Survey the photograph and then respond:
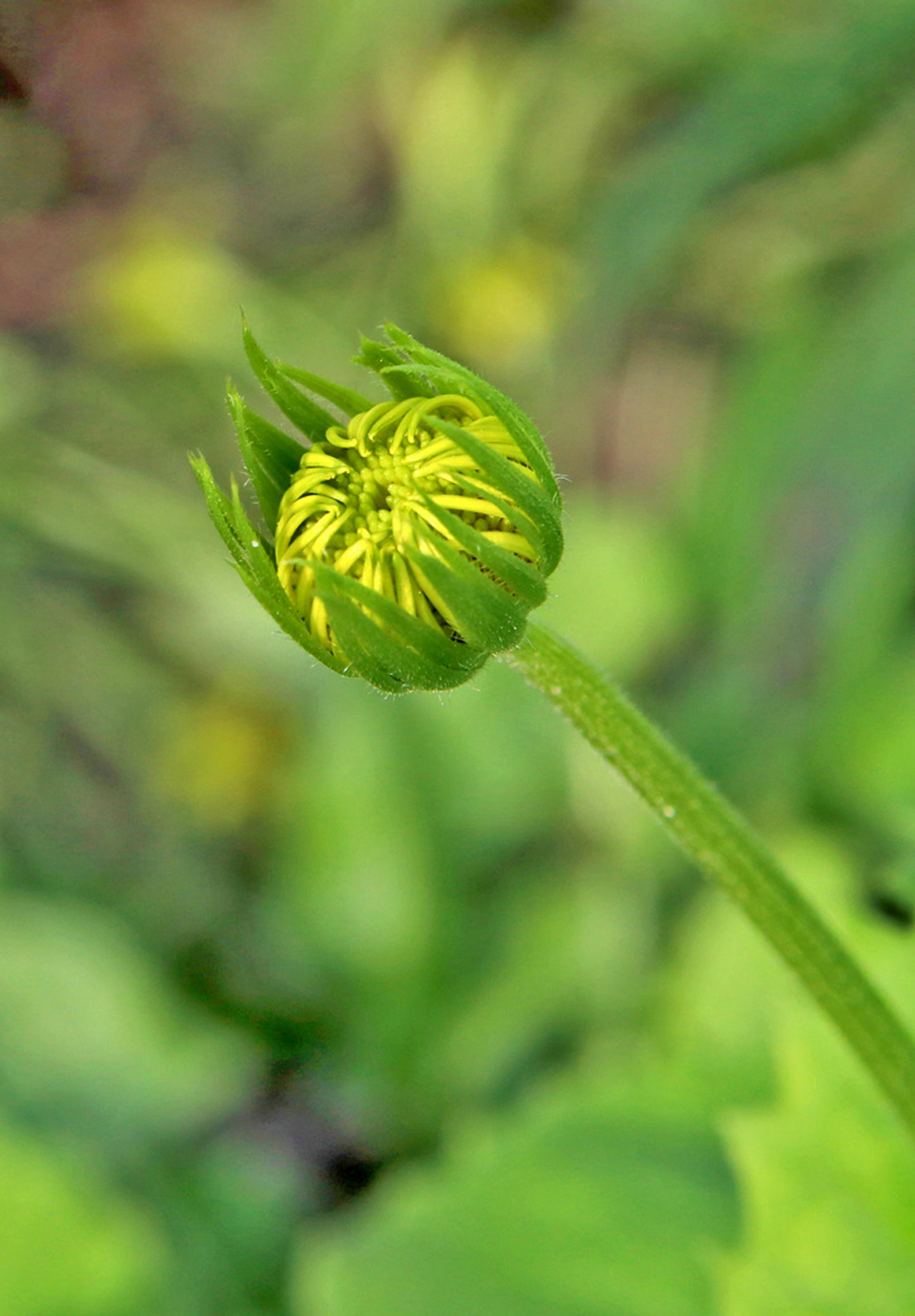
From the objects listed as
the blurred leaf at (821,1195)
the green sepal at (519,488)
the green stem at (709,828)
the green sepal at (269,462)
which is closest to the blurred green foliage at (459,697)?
the blurred leaf at (821,1195)

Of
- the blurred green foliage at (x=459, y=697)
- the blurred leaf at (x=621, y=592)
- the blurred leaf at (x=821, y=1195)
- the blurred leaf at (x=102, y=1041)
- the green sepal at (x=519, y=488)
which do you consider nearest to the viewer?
the green sepal at (x=519, y=488)

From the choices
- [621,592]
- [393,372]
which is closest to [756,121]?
[621,592]

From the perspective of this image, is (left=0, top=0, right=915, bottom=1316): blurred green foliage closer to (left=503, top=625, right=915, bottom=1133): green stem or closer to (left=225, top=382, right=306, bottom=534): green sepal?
(left=503, top=625, right=915, bottom=1133): green stem

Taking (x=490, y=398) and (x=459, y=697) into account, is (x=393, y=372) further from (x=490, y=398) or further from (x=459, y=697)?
(x=459, y=697)

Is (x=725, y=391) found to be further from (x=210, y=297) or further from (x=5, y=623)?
(x=5, y=623)

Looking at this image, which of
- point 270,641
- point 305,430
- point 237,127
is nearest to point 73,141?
point 237,127

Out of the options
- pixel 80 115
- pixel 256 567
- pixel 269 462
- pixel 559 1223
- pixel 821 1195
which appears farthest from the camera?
pixel 80 115

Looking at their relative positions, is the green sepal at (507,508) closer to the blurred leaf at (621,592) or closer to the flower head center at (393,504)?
the flower head center at (393,504)
